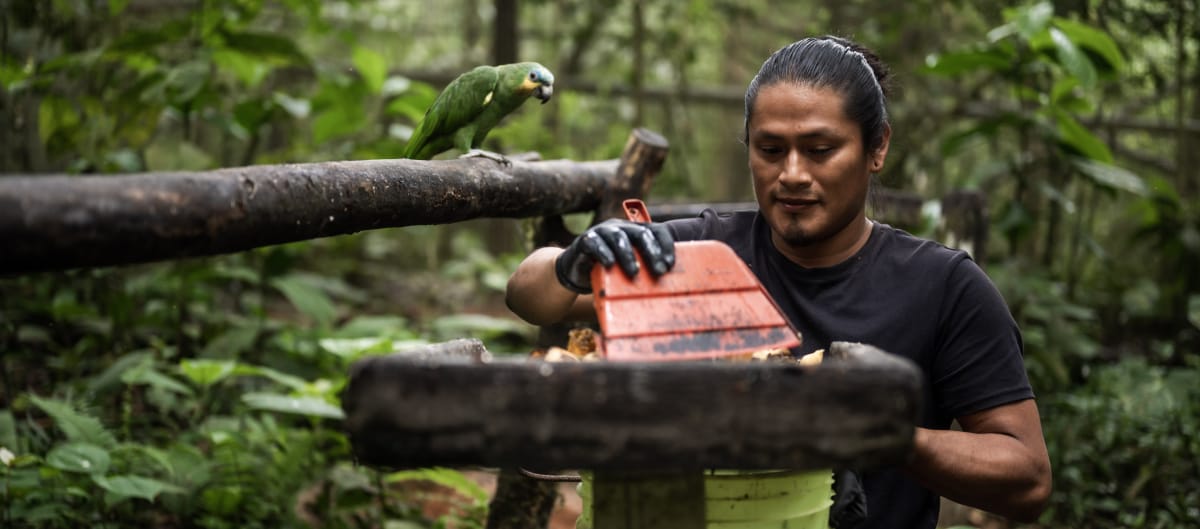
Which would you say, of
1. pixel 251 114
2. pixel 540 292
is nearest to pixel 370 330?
pixel 251 114

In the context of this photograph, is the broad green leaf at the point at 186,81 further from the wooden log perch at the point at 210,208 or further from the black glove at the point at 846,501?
the black glove at the point at 846,501

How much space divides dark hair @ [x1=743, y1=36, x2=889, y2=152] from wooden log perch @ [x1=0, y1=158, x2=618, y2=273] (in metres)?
0.64

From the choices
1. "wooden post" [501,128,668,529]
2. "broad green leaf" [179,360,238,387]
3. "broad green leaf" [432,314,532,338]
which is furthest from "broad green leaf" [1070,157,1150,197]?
"broad green leaf" [179,360,238,387]

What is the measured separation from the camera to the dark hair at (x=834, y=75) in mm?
1803

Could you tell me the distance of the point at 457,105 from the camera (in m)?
2.60

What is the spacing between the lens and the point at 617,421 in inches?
40.2

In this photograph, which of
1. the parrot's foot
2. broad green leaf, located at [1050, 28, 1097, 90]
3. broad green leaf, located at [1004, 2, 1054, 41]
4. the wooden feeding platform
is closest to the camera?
the wooden feeding platform

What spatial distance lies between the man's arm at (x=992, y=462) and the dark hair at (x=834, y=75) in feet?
1.79

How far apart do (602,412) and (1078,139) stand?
427 cm

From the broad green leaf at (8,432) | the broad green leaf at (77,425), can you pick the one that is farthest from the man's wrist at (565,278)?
the broad green leaf at (8,432)

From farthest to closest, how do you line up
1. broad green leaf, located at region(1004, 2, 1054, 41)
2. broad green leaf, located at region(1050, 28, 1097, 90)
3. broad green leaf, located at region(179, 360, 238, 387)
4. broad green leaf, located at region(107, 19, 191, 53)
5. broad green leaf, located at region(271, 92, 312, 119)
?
1. broad green leaf, located at region(271, 92, 312, 119)
2. broad green leaf, located at region(1004, 2, 1054, 41)
3. broad green leaf, located at region(1050, 28, 1097, 90)
4. broad green leaf, located at region(107, 19, 191, 53)
5. broad green leaf, located at region(179, 360, 238, 387)

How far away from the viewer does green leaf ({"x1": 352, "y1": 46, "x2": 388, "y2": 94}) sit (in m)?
4.78

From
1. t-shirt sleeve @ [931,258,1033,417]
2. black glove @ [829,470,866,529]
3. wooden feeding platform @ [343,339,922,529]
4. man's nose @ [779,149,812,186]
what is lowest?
black glove @ [829,470,866,529]

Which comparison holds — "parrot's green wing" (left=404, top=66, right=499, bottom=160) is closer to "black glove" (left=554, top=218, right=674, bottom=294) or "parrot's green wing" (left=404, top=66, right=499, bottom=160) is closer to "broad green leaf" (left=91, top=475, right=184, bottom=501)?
"broad green leaf" (left=91, top=475, right=184, bottom=501)
